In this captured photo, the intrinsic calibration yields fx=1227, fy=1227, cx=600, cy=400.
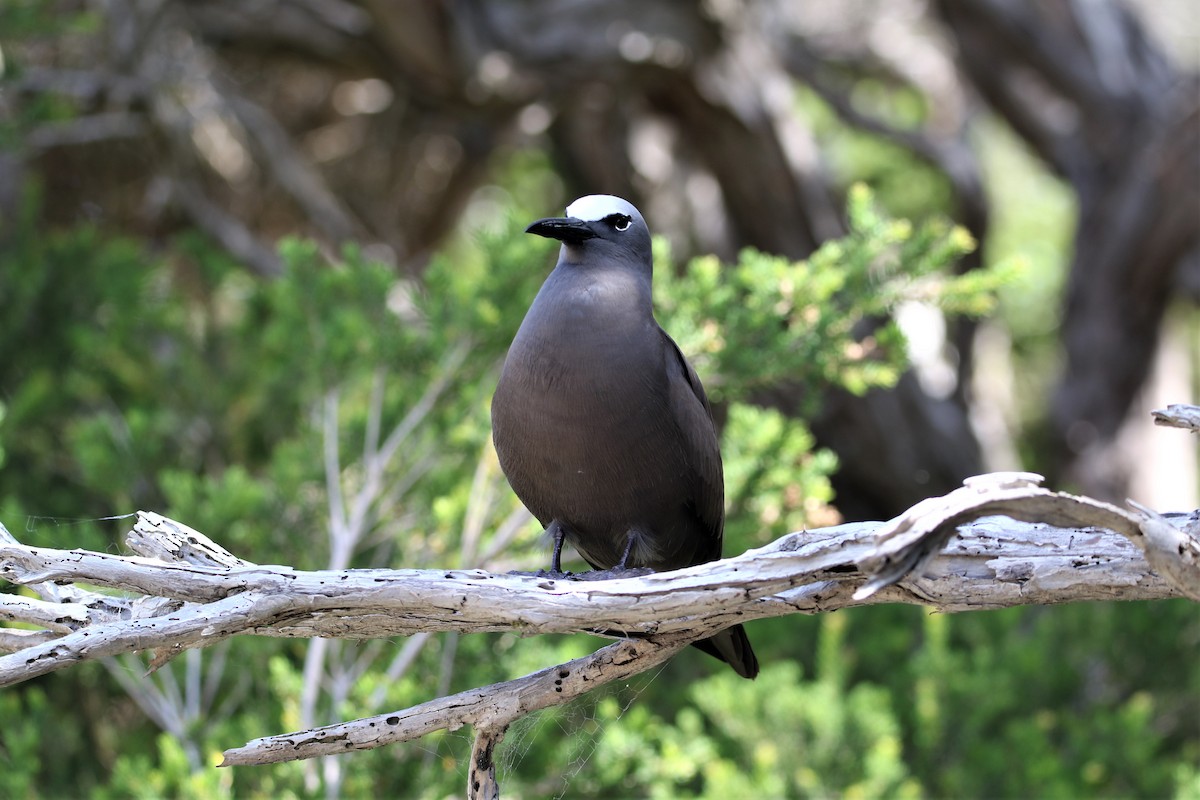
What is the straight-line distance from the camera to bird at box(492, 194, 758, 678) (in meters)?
3.47

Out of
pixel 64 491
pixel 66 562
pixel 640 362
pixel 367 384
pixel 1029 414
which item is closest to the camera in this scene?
pixel 66 562

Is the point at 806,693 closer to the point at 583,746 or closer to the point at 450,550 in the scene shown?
the point at 583,746

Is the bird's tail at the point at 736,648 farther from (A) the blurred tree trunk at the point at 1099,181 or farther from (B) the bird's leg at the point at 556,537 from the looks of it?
(A) the blurred tree trunk at the point at 1099,181

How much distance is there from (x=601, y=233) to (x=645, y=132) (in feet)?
18.4

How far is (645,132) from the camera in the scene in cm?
927

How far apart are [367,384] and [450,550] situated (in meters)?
1.22

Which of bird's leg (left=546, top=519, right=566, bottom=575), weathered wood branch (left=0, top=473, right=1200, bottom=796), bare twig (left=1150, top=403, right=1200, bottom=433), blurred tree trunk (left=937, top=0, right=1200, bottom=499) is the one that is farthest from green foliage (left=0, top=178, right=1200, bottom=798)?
blurred tree trunk (left=937, top=0, right=1200, bottom=499)

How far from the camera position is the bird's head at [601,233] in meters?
3.78

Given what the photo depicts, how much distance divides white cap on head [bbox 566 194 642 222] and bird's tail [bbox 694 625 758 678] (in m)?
1.35

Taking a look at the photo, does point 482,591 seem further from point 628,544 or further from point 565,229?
point 565,229

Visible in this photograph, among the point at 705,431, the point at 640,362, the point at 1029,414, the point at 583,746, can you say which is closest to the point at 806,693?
the point at 583,746

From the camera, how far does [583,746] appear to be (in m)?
4.89

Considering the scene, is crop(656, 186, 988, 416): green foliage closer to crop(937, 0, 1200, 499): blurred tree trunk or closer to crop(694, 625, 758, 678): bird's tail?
crop(694, 625, 758, 678): bird's tail

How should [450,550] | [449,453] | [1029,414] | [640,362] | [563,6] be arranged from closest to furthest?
[640,362] → [450,550] → [449,453] → [563,6] → [1029,414]
